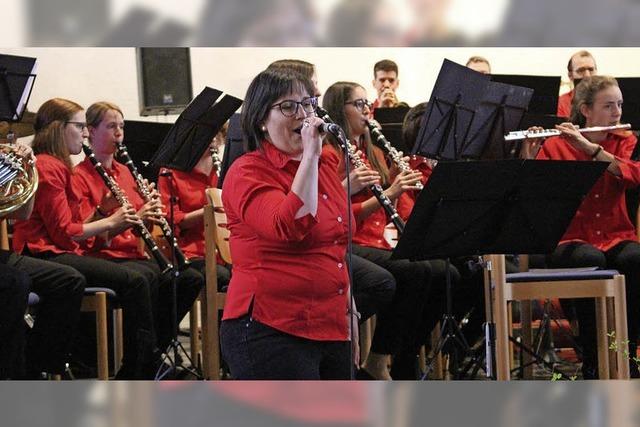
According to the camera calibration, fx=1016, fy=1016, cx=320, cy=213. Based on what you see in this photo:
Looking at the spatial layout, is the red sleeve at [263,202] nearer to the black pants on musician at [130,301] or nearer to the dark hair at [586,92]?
the black pants on musician at [130,301]

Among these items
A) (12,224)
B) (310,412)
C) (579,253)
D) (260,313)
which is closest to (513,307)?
(579,253)

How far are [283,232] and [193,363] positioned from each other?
268 centimetres

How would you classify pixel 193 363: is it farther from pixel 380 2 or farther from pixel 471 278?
pixel 380 2

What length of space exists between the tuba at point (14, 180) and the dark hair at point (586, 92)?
213 cm

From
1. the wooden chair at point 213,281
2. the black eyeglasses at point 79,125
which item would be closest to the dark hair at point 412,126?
the wooden chair at point 213,281

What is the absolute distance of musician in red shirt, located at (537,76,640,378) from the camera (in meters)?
3.88

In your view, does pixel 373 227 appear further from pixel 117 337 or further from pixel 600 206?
pixel 117 337

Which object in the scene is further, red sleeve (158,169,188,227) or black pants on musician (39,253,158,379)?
red sleeve (158,169,188,227)

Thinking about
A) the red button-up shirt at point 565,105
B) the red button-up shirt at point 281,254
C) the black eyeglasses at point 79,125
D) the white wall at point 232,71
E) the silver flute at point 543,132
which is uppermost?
the white wall at point 232,71

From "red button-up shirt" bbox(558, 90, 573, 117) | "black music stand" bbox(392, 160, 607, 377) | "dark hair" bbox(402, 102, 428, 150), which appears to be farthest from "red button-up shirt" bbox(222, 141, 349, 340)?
"red button-up shirt" bbox(558, 90, 573, 117)

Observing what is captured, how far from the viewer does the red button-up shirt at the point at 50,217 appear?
12.5ft

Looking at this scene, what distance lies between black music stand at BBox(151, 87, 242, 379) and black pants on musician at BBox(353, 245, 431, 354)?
28.6 inches

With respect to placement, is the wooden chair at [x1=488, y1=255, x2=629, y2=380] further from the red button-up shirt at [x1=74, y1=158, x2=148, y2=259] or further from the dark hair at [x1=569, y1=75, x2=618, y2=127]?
the red button-up shirt at [x1=74, y1=158, x2=148, y2=259]

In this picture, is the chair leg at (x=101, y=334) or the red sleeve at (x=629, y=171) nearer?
the chair leg at (x=101, y=334)
